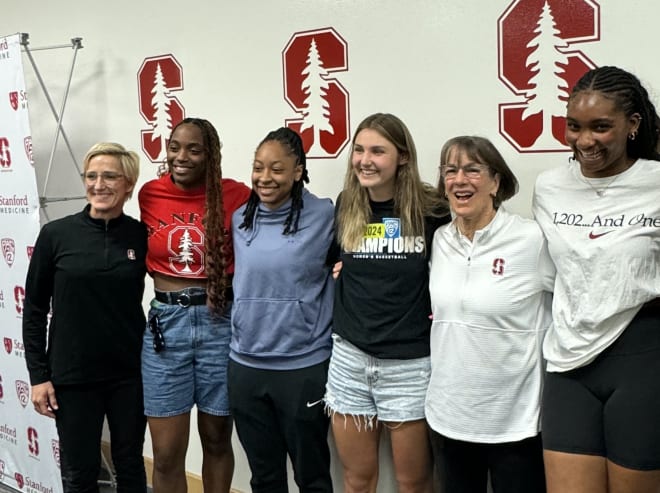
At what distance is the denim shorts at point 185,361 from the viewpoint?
202 cm

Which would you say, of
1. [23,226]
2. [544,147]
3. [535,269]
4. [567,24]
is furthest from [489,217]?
[23,226]

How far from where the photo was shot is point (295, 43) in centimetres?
228

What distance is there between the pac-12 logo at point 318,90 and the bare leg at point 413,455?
3.04 feet

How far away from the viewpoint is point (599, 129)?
4.49 feet

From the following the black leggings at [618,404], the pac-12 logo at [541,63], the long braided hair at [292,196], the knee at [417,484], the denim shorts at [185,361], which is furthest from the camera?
the denim shorts at [185,361]

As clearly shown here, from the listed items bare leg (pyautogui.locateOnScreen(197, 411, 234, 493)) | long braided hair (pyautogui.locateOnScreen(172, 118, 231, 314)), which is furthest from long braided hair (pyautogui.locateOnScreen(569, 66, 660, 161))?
bare leg (pyautogui.locateOnScreen(197, 411, 234, 493))

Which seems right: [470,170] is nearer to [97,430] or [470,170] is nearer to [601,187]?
[601,187]

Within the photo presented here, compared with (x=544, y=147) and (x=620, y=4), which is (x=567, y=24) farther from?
(x=544, y=147)

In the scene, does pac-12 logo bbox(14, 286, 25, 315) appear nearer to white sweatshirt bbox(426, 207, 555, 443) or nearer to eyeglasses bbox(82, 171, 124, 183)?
eyeglasses bbox(82, 171, 124, 183)

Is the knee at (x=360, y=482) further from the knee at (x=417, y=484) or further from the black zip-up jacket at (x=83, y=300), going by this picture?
the black zip-up jacket at (x=83, y=300)

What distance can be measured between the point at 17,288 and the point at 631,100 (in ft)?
7.88

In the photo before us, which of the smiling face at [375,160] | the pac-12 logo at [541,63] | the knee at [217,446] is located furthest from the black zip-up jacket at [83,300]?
the pac-12 logo at [541,63]

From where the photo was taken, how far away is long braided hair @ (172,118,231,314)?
199cm

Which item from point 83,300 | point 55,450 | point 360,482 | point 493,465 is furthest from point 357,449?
point 55,450
